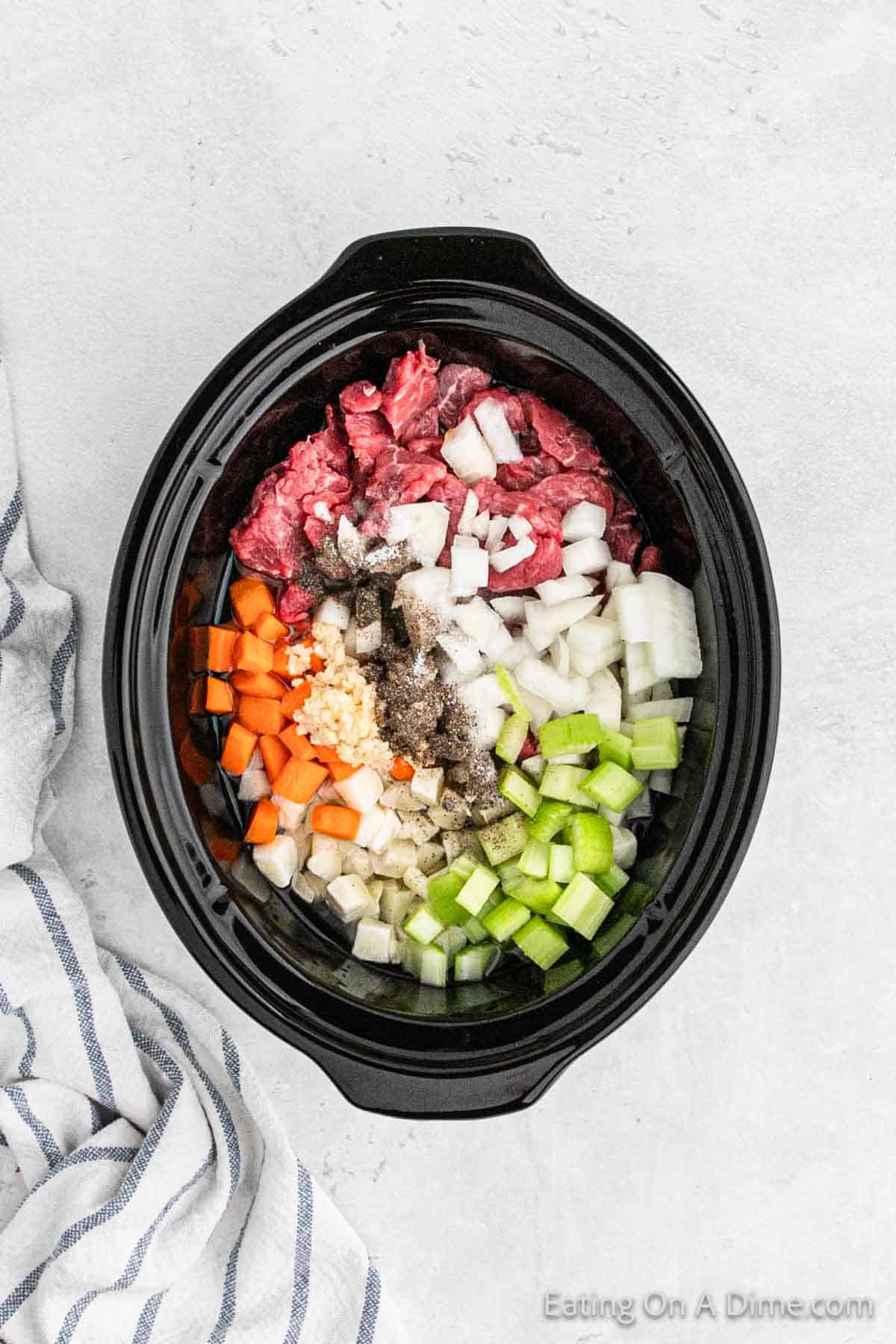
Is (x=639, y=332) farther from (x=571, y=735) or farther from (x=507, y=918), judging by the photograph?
(x=507, y=918)

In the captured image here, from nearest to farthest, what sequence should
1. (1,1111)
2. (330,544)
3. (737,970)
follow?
(330,544) < (1,1111) < (737,970)

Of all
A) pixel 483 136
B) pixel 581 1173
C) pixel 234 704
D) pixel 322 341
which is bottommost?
pixel 581 1173

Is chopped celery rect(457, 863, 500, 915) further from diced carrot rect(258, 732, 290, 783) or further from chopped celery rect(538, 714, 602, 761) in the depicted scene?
diced carrot rect(258, 732, 290, 783)

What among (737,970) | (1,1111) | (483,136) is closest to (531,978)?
(737,970)

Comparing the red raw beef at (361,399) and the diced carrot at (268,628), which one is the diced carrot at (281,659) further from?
the red raw beef at (361,399)

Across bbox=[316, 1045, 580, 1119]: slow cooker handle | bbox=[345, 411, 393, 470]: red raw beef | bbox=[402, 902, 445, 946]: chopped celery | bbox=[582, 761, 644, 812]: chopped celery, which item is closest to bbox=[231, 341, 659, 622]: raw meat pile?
bbox=[345, 411, 393, 470]: red raw beef

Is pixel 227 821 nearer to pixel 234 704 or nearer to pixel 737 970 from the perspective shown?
pixel 234 704

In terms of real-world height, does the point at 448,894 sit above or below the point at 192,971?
above

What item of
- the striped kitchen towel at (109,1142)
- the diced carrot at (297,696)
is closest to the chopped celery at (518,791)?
the diced carrot at (297,696)

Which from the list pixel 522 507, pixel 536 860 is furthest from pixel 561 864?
pixel 522 507
